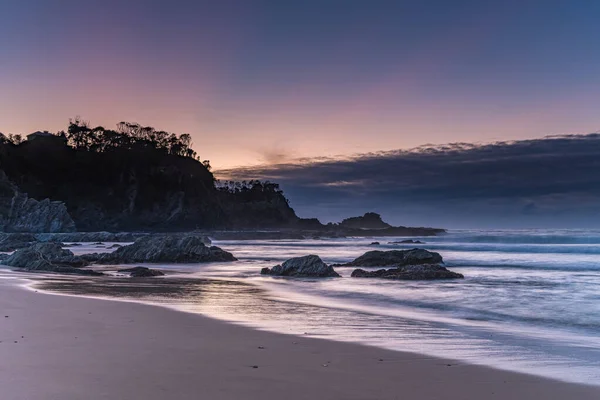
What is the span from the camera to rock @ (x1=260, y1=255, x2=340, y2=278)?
20.6 m

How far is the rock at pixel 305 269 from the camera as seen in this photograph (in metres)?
20.6

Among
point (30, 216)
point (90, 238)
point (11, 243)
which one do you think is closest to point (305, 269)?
point (11, 243)

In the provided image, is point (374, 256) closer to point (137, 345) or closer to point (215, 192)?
point (137, 345)

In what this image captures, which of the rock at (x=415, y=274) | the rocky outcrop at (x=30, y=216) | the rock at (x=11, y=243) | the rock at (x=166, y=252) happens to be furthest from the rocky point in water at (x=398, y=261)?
the rocky outcrop at (x=30, y=216)

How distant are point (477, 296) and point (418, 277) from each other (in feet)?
14.8

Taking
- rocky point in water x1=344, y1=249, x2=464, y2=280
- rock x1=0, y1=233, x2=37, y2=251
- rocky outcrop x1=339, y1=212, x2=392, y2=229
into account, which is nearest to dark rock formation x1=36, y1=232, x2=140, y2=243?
rock x1=0, y1=233, x2=37, y2=251

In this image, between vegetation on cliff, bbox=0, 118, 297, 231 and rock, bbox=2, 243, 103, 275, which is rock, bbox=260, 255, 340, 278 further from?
vegetation on cliff, bbox=0, 118, 297, 231

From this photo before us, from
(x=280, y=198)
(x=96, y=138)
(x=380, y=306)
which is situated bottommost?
(x=380, y=306)

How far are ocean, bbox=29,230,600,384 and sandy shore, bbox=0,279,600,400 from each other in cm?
67

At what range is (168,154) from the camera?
126500 millimetres

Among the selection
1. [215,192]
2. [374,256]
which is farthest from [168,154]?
[374,256]

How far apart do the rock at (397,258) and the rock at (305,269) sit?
4.23 meters

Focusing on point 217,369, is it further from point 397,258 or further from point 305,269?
point 397,258

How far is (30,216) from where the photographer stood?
259 ft
